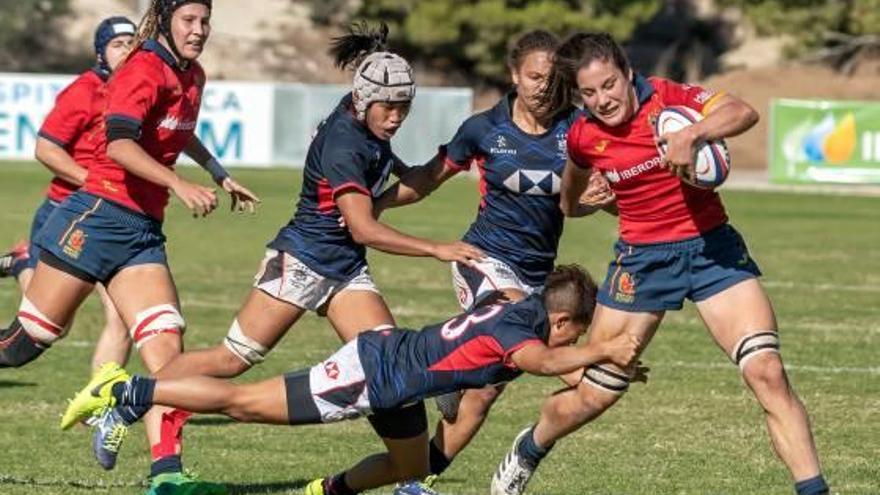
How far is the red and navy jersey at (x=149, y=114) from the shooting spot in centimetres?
844

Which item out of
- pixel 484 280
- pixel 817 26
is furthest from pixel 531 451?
pixel 817 26

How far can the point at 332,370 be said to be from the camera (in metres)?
7.62

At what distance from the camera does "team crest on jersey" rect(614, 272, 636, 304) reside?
8242 millimetres

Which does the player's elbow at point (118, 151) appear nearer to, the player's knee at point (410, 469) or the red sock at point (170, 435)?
the red sock at point (170, 435)

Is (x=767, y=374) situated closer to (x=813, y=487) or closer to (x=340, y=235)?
(x=813, y=487)

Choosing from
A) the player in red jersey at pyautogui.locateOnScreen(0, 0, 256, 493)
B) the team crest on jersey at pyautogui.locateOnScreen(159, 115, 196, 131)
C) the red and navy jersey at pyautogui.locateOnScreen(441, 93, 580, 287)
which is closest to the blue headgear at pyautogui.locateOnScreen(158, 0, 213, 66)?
the player in red jersey at pyautogui.locateOnScreen(0, 0, 256, 493)

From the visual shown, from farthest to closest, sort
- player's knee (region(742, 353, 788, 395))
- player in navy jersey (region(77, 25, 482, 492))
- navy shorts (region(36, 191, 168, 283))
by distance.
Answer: navy shorts (region(36, 191, 168, 283))
player in navy jersey (region(77, 25, 482, 492))
player's knee (region(742, 353, 788, 395))

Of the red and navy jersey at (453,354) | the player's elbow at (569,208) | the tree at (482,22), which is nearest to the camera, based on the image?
the red and navy jersey at (453,354)

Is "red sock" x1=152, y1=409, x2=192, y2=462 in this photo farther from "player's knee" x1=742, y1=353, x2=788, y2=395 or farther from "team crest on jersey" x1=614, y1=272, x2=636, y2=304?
"player's knee" x1=742, y1=353, x2=788, y2=395

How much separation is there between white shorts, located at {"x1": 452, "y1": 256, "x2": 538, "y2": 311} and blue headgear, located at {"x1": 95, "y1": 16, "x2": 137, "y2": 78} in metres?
2.36

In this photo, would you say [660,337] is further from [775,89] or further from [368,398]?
[775,89]

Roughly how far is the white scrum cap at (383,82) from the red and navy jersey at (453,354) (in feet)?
4.03

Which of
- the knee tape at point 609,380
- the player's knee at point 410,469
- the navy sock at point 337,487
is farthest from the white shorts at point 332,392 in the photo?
the knee tape at point 609,380

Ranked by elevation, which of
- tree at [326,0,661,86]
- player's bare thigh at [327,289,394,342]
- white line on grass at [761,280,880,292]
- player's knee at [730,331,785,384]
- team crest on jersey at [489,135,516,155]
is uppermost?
team crest on jersey at [489,135,516,155]
